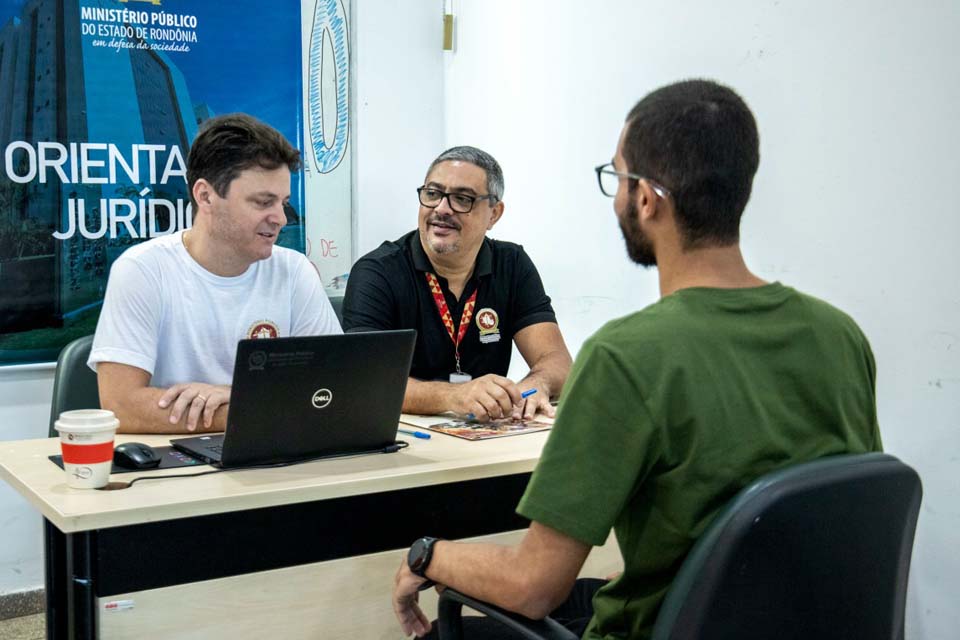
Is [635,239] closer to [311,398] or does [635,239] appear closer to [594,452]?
[594,452]

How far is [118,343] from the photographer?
2096 millimetres

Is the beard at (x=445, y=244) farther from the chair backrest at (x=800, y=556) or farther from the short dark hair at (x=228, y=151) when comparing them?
the chair backrest at (x=800, y=556)

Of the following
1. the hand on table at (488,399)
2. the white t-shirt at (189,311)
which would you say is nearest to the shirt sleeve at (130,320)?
the white t-shirt at (189,311)

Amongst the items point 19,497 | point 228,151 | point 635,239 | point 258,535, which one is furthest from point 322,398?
point 19,497

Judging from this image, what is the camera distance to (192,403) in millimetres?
1974

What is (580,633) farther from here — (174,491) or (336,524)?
(174,491)

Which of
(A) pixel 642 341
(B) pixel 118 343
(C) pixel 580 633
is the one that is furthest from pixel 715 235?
(B) pixel 118 343

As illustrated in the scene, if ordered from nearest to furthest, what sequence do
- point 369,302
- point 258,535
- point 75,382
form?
point 258,535 → point 75,382 → point 369,302

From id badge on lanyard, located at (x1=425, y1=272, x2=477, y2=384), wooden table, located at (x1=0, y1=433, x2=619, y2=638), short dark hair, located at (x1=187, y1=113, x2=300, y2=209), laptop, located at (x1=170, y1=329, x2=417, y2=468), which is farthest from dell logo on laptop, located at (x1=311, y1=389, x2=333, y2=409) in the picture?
id badge on lanyard, located at (x1=425, y1=272, x2=477, y2=384)

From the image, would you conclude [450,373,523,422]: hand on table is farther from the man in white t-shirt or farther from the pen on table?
the man in white t-shirt

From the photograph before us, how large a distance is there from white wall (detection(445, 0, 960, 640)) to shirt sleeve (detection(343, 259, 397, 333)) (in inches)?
29.7

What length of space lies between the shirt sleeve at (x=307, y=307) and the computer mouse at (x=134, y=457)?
81 cm

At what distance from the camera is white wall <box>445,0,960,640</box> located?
6.36 ft

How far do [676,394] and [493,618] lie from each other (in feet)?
1.31
